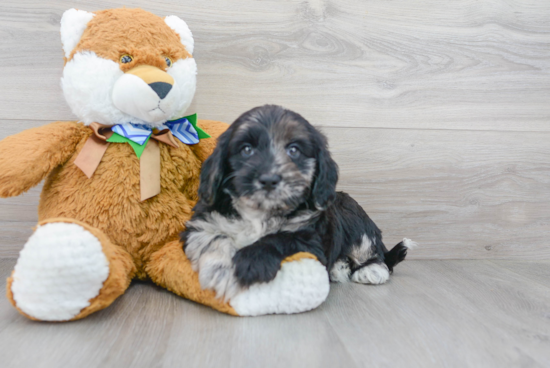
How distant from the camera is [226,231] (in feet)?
5.27

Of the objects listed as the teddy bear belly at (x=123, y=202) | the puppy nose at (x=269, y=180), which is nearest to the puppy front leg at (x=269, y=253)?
the puppy nose at (x=269, y=180)

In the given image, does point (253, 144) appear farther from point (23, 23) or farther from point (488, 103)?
point (488, 103)

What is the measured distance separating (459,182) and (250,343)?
5.66ft

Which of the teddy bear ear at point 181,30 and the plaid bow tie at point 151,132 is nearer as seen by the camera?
the plaid bow tie at point 151,132

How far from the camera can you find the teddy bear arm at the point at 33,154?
1492 mm

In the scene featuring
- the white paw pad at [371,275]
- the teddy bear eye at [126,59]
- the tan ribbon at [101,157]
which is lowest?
the white paw pad at [371,275]

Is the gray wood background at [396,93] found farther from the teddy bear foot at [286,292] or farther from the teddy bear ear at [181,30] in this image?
the teddy bear foot at [286,292]

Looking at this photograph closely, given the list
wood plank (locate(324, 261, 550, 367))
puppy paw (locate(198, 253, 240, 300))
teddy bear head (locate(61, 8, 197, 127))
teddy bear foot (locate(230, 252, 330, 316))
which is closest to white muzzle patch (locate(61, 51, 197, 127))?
teddy bear head (locate(61, 8, 197, 127))

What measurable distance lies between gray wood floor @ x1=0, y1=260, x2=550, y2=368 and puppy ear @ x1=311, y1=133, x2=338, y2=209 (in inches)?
16.0

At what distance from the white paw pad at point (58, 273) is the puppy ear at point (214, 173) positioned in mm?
409

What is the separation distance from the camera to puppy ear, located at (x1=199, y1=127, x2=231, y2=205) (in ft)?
5.05

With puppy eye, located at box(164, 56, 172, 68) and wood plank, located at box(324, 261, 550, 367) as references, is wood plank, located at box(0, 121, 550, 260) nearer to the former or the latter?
wood plank, located at box(324, 261, 550, 367)

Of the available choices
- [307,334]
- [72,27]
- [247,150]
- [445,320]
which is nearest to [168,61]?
[72,27]

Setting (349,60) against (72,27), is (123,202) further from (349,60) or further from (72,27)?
(349,60)
